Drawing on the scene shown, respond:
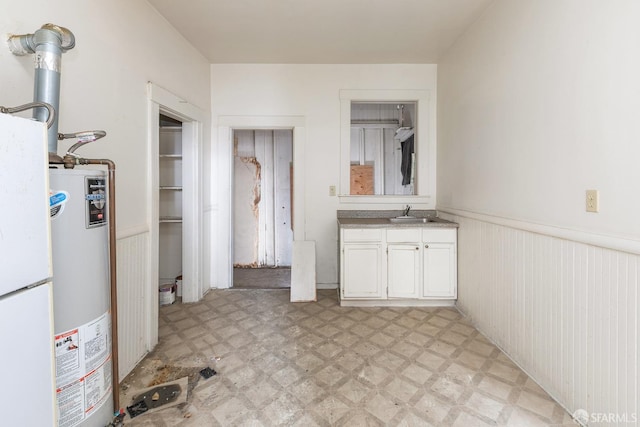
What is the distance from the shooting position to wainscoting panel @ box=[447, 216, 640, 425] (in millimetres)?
1305

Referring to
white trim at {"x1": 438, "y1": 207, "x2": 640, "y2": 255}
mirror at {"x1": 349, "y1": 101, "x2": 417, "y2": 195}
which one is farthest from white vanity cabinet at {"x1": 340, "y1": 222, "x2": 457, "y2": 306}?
mirror at {"x1": 349, "y1": 101, "x2": 417, "y2": 195}

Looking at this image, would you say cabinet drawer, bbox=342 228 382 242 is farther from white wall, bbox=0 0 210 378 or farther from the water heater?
the water heater

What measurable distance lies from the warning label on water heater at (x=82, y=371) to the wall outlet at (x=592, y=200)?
240 centimetres

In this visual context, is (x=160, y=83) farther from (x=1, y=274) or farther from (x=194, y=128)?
(x=1, y=274)

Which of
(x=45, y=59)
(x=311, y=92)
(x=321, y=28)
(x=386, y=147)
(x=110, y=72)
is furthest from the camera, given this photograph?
(x=386, y=147)

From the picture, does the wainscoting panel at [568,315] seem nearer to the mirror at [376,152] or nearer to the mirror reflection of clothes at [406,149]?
the mirror reflection of clothes at [406,149]

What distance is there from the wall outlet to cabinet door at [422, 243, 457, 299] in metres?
1.53

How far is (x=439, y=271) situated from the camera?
2980 mm

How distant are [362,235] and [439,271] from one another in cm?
88

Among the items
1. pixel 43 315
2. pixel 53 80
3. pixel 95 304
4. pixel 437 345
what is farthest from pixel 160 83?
pixel 437 345

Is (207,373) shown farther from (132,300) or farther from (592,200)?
(592,200)

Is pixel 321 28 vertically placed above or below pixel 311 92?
above

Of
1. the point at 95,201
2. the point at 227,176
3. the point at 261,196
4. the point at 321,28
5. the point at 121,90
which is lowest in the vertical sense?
the point at 95,201

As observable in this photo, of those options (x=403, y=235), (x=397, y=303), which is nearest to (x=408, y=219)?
(x=403, y=235)
